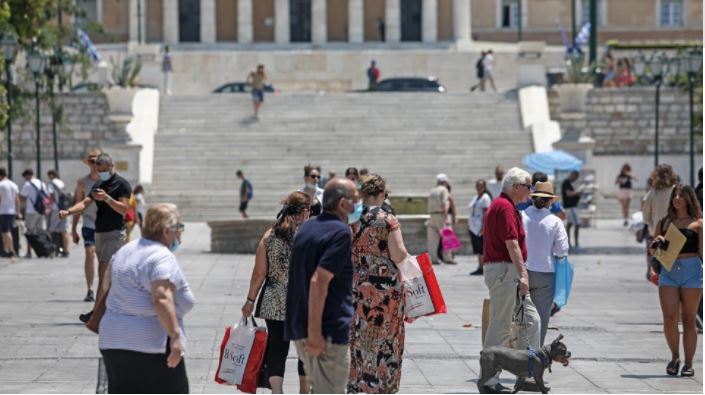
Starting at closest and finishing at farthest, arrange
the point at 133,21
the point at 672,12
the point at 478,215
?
the point at 478,215 → the point at 133,21 → the point at 672,12

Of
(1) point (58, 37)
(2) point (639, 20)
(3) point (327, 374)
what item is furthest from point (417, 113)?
(3) point (327, 374)

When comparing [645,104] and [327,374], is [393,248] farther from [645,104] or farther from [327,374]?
[645,104]

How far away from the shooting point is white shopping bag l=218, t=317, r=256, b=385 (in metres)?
10.5

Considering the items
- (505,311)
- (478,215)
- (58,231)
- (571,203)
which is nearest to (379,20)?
(571,203)

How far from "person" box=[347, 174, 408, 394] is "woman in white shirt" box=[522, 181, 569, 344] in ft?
7.10

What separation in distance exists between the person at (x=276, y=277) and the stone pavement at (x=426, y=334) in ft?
3.21

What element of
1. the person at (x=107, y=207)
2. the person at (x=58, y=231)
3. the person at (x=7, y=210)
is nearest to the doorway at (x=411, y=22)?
the person at (x=58, y=231)

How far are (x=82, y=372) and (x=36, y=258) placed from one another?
14.0 metres

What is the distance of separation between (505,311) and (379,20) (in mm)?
59648

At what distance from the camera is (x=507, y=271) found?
38.6 feet

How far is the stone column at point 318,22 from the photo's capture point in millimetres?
69250

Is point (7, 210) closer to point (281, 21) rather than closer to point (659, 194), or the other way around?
point (659, 194)

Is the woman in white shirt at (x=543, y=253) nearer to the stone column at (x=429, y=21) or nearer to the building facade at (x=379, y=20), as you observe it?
the building facade at (x=379, y=20)

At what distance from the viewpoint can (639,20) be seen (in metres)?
74.2
